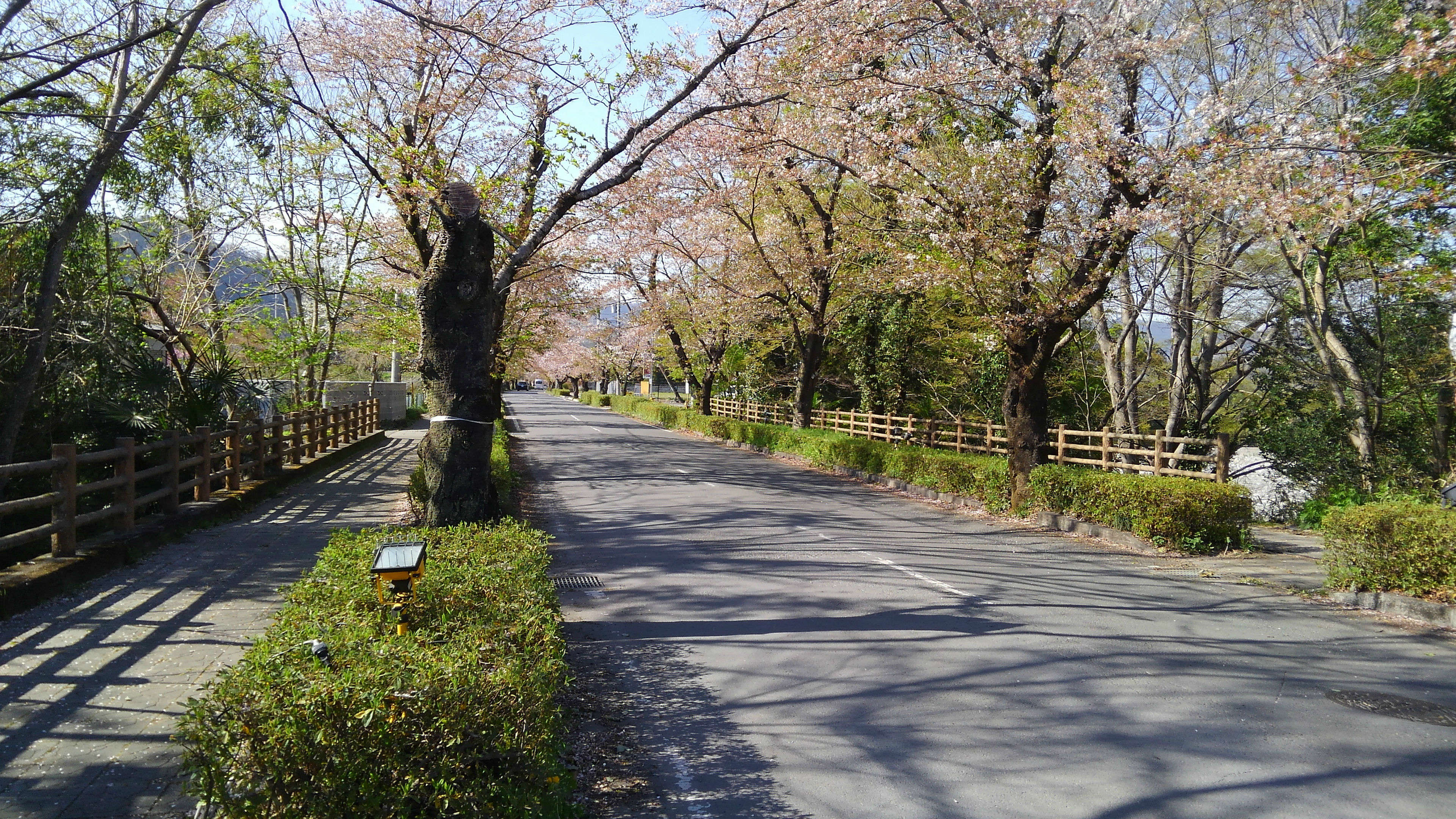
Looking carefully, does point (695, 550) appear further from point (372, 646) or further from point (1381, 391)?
point (1381, 391)

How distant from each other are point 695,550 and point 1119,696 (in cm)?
573

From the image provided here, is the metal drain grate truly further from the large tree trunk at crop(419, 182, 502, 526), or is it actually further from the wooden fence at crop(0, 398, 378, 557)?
the wooden fence at crop(0, 398, 378, 557)

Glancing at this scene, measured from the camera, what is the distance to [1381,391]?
15742mm

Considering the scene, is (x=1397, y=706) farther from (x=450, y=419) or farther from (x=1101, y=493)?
(x=450, y=419)

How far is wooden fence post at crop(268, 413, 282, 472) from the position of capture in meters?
14.4

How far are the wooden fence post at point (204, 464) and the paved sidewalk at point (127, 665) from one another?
109 cm

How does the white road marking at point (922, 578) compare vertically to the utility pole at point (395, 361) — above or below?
below

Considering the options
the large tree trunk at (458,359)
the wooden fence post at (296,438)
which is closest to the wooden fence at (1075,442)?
the large tree trunk at (458,359)

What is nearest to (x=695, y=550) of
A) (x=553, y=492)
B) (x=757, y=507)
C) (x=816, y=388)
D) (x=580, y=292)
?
(x=757, y=507)

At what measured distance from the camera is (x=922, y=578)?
29.7 ft

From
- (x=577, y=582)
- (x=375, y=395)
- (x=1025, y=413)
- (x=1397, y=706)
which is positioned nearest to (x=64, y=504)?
(x=577, y=582)

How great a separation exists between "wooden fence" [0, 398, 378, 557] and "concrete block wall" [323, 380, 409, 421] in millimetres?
13503

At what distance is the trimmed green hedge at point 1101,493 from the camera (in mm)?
11078

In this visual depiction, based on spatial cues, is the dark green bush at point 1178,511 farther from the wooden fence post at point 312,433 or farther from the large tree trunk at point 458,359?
the wooden fence post at point 312,433
